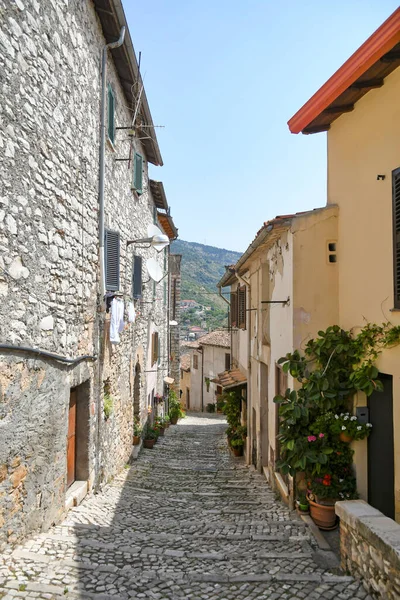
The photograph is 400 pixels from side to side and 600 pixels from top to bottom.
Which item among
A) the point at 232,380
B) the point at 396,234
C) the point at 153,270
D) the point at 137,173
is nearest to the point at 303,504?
the point at 396,234

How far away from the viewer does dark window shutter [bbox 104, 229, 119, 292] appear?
27.7ft

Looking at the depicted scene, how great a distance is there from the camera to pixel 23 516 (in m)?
4.73

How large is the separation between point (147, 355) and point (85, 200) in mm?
8445

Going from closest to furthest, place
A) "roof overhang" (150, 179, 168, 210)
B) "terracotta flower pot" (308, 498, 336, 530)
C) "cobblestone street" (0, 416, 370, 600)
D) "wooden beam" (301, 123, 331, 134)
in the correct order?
1. "cobblestone street" (0, 416, 370, 600)
2. "terracotta flower pot" (308, 498, 336, 530)
3. "wooden beam" (301, 123, 331, 134)
4. "roof overhang" (150, 179, 168, 210)

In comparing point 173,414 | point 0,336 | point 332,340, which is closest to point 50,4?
point 0,336

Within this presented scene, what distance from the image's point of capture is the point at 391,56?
5250 millimetres

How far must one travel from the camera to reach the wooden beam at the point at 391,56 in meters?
5.21

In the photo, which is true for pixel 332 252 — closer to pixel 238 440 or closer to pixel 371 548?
pixel 371 548

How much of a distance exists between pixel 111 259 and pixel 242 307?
691cm

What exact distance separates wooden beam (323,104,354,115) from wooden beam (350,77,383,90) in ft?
2.32

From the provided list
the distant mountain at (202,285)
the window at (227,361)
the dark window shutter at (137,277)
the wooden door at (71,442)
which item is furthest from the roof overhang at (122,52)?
the distant mountain at (202,285)

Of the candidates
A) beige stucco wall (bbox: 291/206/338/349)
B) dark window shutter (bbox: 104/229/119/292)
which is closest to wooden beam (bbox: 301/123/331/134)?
beige stucco wall (bbox: 291/206/338/349)

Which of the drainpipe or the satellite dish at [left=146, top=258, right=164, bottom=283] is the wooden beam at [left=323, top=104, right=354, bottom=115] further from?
the satellite dish at [left=146, top=258, right=164, bottom=283]

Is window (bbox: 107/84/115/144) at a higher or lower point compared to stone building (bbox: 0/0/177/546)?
higher
